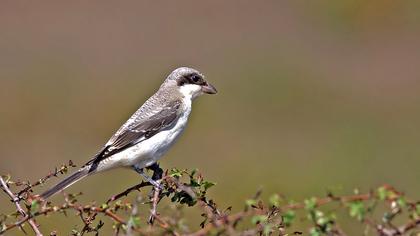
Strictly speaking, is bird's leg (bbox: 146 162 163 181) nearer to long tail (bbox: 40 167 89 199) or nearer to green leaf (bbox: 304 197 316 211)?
long tail (bbox: 40 167 89 199)

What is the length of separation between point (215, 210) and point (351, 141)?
9151 millimetres

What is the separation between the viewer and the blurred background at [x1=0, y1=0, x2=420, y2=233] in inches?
441

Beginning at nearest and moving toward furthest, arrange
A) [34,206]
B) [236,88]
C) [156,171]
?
[34,206] < [156,171] < [236,88]

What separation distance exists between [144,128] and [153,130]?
50mm

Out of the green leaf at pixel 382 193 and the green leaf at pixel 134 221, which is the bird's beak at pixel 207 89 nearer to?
the green leaf at pixel 134 221

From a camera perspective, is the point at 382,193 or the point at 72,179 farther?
the point at 72,179

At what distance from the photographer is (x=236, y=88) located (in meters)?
15.0

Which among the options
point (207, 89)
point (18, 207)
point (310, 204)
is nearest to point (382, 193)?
point (310, 204)

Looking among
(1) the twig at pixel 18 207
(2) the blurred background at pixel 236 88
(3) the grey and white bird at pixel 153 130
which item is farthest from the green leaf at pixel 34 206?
(2) the blurred background at pixel 236 88

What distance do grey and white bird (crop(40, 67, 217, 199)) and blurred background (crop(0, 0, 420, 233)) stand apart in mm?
1984

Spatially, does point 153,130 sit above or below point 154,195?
above

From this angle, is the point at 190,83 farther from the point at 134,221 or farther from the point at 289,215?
the point at 289,215

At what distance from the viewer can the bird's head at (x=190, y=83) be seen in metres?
5.80

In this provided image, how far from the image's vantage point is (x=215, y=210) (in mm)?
3484
